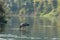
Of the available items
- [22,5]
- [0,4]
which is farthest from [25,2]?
[0,4]

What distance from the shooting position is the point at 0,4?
151 feet

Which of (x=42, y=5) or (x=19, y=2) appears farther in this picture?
(x=19, y=2)

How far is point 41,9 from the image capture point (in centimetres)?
12569

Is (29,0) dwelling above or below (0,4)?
above

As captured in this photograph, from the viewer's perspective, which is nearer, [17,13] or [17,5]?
[17,13]

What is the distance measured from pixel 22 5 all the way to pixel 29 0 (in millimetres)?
4812

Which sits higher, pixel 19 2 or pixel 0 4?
pixel 19 2

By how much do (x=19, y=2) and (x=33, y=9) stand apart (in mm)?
11711

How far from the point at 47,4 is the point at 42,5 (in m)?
4.30

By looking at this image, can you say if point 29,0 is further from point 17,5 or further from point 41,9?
point 41,9

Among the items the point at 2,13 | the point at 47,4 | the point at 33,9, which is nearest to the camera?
the point at 2,13

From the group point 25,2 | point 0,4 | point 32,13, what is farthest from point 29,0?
point 0,4

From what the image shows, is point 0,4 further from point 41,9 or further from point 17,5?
point 17,5

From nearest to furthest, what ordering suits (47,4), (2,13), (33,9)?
(2,13) → (47,4) → (33,9)
